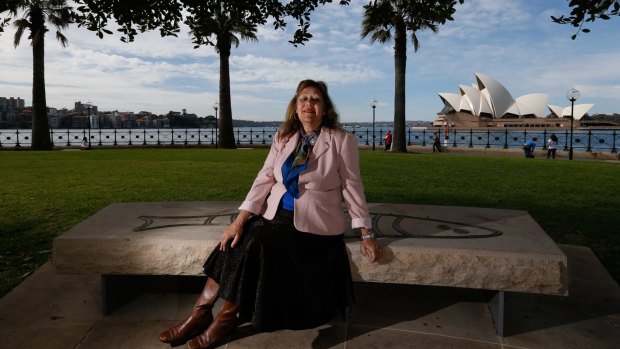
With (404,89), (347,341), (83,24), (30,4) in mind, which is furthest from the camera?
(30,4)

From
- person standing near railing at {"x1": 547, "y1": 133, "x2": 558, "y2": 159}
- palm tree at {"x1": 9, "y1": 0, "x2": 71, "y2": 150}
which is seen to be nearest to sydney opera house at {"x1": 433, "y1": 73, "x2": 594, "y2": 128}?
person standing near railing at {"x1": 547, "y1": 133, "x2": 558, "y2": 159}

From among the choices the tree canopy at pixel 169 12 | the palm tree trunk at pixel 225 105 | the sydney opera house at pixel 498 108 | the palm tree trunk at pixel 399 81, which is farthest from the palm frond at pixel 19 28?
the sydney opera house at pixel 498 108

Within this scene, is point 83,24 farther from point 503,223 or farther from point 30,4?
point 30,4

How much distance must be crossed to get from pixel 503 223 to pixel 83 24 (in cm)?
502

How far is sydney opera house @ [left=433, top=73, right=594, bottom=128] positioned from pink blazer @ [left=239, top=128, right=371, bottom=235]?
64.7 m

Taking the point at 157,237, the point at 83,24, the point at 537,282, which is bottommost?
the point at 537,282

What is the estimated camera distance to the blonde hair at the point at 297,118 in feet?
9.50

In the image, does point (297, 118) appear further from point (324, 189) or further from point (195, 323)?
point (195, 323)

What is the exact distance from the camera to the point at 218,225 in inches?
126

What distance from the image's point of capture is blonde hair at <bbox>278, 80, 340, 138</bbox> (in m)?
2.89

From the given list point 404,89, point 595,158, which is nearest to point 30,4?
point 404,89

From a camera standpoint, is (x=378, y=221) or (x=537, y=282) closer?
(x=537, y=282)

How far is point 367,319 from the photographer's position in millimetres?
2969

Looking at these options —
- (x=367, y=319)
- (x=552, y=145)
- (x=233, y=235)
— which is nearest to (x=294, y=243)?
(x=233, y=235)
